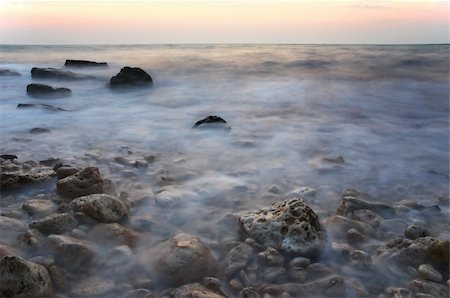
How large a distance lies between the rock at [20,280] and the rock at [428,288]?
192 cm

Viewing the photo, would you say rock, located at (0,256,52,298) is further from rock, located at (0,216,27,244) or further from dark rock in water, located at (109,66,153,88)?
dark rock in water, located at (109,66,153,88)

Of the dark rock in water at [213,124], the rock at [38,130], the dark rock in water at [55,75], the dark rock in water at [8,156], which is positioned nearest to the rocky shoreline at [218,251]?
the dark rock in water at [8,156]

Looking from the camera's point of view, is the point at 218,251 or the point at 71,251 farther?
the point at 218,251

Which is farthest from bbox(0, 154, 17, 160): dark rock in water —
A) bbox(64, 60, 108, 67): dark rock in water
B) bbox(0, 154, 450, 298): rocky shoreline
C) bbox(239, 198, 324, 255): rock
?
bbox(64, 60, 108, 67): dark rock in water

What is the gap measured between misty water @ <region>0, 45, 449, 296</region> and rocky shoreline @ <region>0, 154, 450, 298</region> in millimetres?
167

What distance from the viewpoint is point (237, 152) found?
471 centimetres

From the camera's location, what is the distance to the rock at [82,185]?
10.6 feet

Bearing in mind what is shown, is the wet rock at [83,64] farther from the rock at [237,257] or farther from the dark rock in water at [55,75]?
the rock at [237,257]

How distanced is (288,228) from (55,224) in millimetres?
1486

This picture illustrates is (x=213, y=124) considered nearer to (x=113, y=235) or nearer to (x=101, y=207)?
(x=101, y=207)

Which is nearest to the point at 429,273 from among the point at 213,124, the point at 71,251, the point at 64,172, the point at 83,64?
the point at 71,251

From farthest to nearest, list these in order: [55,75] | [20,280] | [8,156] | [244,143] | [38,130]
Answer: [55,75] → [38,130] → [244,143] → [8,156] → [20,280]

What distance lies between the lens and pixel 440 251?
244 cm

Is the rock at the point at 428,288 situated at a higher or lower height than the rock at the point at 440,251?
lower
